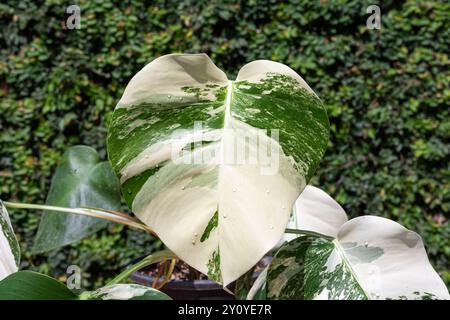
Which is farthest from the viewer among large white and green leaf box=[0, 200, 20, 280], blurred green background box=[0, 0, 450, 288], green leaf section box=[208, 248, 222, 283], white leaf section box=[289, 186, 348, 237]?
blurred green background box=[0, 0, 450, 288]

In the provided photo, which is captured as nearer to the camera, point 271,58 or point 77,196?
point 77,196

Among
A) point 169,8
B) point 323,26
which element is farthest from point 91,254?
point 323,26

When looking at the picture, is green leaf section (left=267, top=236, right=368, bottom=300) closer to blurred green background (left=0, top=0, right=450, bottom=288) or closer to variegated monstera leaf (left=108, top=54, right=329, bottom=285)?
variegated monstera leaf (left=108, top=54, right=329, bottom=285)

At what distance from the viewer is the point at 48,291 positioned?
20.5 inches

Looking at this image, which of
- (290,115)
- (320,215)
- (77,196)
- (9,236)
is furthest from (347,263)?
(77,196)

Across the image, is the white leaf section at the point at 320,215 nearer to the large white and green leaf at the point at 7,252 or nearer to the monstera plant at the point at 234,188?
the monstera plant at the point at 234,188

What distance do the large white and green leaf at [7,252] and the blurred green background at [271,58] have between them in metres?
1.57

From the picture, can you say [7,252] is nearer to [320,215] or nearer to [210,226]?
[210,226]

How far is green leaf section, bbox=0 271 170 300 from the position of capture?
0.50 meters

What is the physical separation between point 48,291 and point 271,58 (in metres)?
1.80

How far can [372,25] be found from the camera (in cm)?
217

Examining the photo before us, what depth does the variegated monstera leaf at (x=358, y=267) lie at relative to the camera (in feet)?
1.90

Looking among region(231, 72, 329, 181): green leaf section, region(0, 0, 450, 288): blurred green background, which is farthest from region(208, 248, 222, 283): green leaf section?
region(0, 0, 450, 288): blurred green background

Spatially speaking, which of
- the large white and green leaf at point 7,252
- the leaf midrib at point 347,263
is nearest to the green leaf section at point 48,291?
the large white and green leaf at point 7,252
